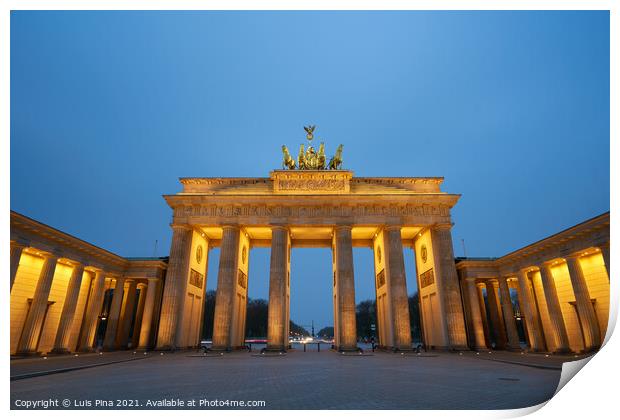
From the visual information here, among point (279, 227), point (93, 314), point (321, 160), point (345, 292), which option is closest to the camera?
point (345, 292)

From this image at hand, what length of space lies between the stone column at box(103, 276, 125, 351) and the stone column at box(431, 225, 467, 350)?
30.9 meters

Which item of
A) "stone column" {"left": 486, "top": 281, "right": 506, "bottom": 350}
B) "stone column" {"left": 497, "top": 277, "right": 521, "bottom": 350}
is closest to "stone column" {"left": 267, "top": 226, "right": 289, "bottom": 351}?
"stone column" {"left": 497, "top": 277, "right": 521, "bottom": 350}

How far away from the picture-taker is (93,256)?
28938 mm

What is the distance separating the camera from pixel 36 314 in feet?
76.0

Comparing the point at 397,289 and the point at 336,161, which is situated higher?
the point at 336,161

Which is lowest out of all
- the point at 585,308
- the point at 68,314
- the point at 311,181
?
the point at 68,314

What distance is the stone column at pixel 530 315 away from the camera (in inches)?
1151

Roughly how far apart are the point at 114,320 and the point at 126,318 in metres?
2.25

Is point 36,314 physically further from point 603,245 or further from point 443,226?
point 603,245

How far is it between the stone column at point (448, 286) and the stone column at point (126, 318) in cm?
3103

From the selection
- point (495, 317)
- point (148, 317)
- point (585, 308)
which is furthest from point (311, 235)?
point (585, 308)
